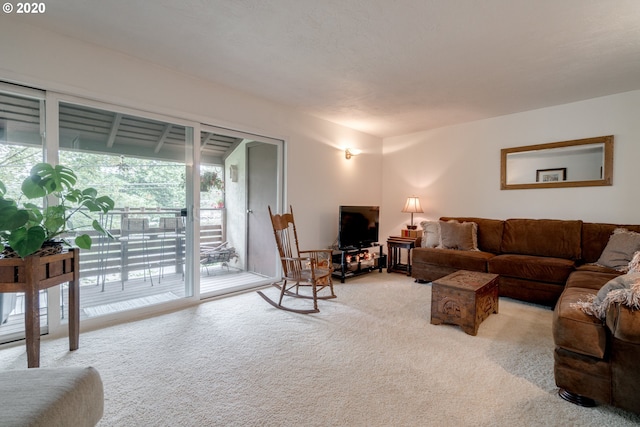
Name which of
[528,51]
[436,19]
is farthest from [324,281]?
[528,51]

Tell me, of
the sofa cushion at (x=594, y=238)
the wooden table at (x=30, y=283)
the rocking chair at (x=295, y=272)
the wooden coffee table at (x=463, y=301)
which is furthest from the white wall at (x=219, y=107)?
the sofa cushion at (x=594, y=238)

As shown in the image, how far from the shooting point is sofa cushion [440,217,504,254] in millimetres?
3977

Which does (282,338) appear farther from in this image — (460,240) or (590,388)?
(460,240)

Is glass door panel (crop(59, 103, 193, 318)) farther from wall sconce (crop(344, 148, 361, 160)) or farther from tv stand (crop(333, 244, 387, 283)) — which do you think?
wall sconce (crop(344, 148, 361, 160))

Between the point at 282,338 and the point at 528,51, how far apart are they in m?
3.24

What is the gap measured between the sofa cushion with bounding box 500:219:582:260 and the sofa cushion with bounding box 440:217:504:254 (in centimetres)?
6

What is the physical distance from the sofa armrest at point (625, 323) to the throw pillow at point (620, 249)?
190cm

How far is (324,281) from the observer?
3596 millimetres

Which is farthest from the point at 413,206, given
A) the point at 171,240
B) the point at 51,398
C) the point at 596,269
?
the point at 51,398

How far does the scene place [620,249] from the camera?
294cm

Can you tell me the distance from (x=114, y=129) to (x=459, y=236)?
→ 4277 millimetres

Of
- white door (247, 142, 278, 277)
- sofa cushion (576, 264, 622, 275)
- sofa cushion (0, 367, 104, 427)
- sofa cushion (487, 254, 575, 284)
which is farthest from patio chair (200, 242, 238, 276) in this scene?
sofa cushion (576, 264, 622, 275)

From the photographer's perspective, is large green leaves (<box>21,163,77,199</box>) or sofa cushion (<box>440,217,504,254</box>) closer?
large green leaves (<box>21,163,77,199</box>)

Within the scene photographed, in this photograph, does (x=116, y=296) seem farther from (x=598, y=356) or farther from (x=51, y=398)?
(x=598, y=356)
